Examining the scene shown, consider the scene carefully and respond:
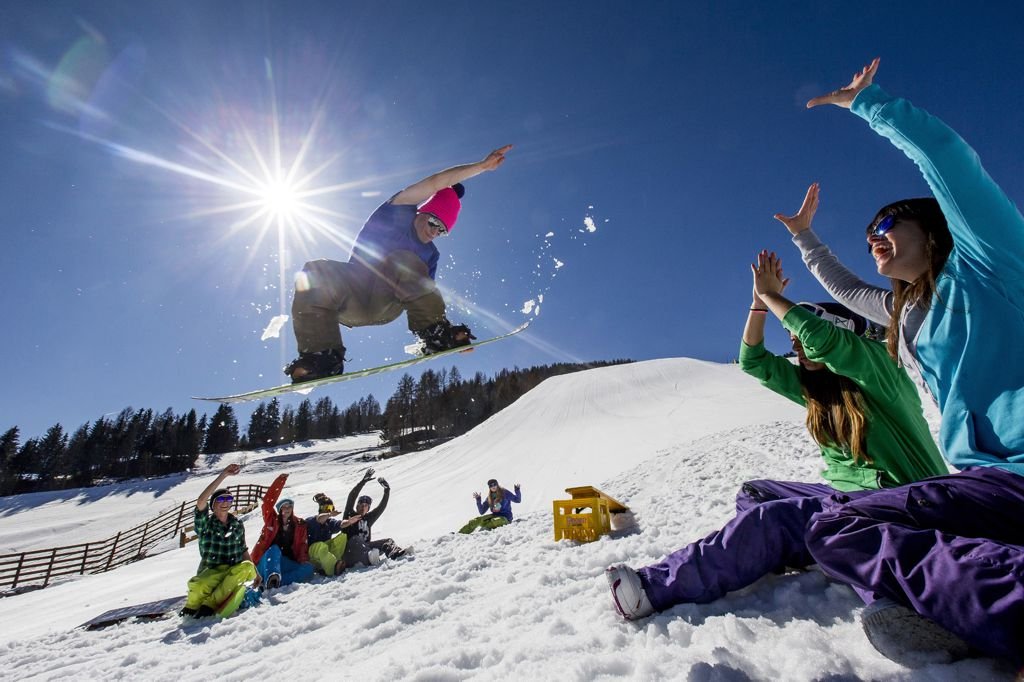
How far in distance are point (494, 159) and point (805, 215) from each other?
8.48 ft

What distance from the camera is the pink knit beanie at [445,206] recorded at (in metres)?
4.04

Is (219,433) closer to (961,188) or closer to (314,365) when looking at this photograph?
(314,365)

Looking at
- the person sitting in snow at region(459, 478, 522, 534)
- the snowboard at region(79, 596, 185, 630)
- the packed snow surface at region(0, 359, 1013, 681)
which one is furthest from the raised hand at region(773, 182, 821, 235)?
the snowboard at region(79, 596, 185, 630)

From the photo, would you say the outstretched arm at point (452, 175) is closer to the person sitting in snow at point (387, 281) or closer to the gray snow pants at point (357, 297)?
the person sitting in snow at point (387, 281)

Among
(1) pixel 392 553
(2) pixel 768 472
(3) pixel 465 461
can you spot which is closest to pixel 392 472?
(3) pixel 465 461

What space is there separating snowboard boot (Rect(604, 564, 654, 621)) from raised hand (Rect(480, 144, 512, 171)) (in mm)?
3363

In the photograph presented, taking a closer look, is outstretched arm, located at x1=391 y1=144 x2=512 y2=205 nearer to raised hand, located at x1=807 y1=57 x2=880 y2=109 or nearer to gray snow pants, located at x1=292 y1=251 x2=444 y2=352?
gray snow pants, located at x1=292 y1=251 x2=444 y2=352

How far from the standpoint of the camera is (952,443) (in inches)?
63.1

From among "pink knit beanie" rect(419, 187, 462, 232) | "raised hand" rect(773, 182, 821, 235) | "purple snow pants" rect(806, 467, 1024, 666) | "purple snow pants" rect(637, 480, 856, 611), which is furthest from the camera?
"pink knit beanie" rect(419, 187, 462, 232)

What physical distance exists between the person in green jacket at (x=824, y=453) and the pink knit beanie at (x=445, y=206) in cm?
279

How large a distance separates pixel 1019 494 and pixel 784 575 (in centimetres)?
Result: 117

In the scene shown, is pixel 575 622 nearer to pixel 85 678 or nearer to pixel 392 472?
pixel 85 678

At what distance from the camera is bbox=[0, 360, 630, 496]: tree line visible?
52500mm

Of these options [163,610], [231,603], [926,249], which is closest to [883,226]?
[926,249]
